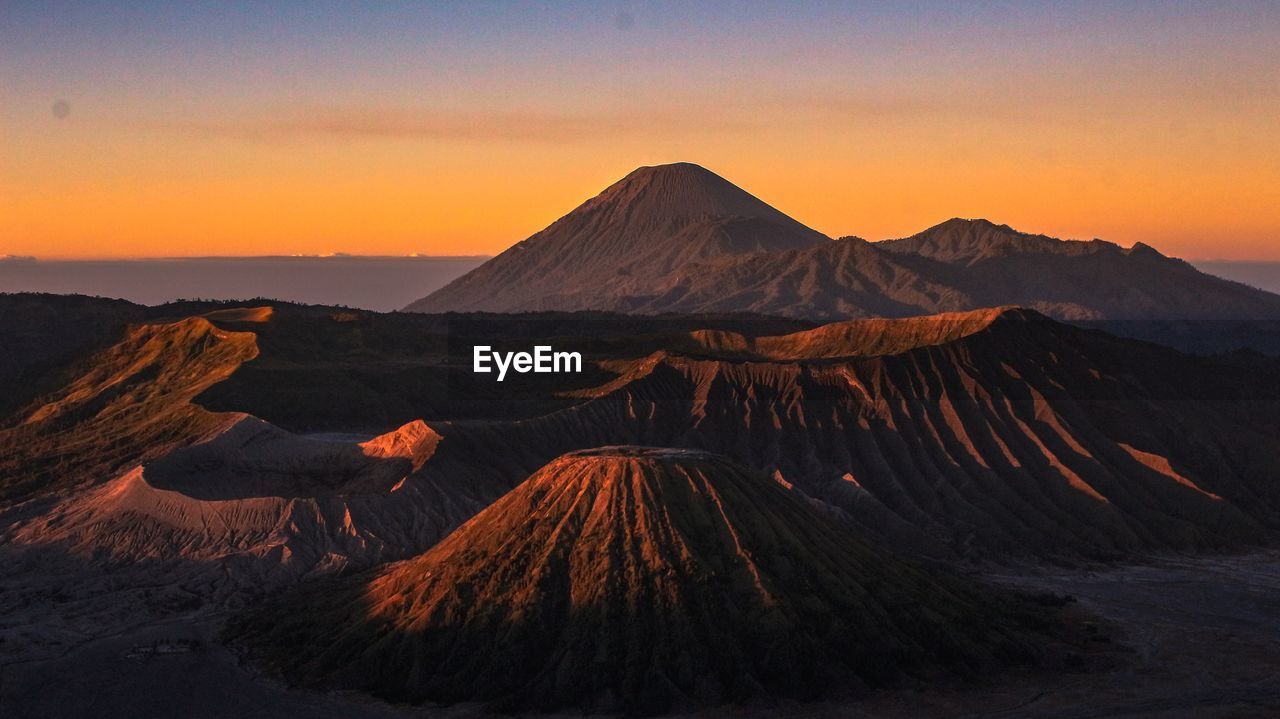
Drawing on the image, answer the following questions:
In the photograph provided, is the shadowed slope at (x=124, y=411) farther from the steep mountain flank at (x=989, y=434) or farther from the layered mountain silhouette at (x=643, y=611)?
the layered mountain silhouette at (x=643, y=611)

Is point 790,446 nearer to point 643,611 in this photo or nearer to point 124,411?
point 643,611

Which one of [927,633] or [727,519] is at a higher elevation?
[727,519]

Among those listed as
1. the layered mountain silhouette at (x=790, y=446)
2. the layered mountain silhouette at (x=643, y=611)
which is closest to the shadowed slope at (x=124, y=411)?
the layered mountain silhouette at (x=790, y=446)

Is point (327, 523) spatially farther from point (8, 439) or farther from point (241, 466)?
point (8, 439)

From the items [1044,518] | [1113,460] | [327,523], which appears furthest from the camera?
[1113,460]

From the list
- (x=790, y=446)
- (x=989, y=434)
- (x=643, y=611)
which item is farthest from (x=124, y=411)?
(x=643, y=611)

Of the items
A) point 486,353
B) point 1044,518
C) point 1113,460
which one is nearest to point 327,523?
point 1044,518

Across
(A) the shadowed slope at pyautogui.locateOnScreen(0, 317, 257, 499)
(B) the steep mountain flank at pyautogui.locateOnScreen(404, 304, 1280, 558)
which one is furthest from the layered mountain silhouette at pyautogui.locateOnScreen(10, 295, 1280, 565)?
(A) the shadowed slope at pyautogui.locateOnScreen(0, 317, 257, 499)

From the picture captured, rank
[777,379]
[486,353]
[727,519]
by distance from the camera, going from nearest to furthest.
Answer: [727,519], [777,379], [486,353]
